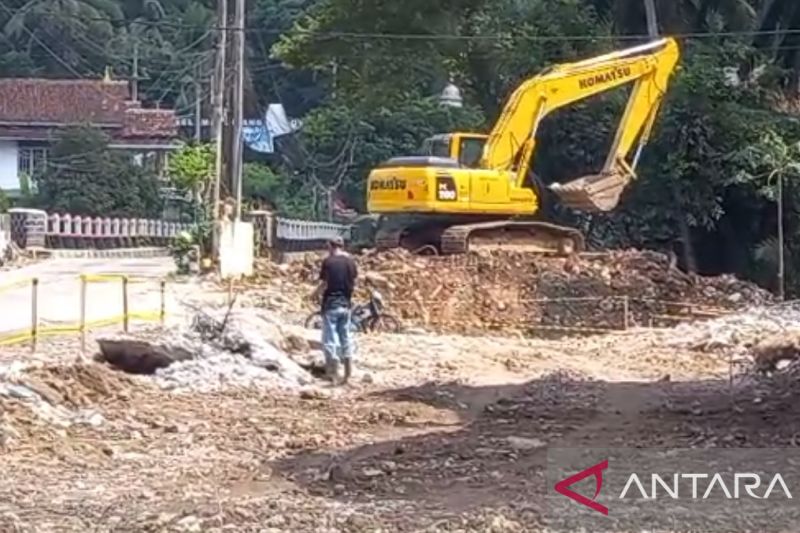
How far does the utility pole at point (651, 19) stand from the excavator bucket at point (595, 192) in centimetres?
949

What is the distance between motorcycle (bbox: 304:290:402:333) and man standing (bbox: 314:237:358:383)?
425cm

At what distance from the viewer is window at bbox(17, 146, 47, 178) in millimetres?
61219

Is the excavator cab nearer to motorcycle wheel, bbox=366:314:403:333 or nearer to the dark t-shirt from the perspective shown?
motorcycle wheel, bbox=366:314:403:333

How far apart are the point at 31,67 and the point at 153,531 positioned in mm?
63740

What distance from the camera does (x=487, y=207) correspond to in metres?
29.2

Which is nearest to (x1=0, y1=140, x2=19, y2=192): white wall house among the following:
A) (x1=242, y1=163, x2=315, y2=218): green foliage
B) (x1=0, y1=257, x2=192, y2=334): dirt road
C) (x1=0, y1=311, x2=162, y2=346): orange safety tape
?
(x1=242, y1=163, x2=315, y2=218): green foliage

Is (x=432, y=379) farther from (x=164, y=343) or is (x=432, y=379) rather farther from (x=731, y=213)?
(x=731, y=213)

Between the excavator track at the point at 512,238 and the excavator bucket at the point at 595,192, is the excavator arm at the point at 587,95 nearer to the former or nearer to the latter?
Result: the excavator bucket at the point at 595,192

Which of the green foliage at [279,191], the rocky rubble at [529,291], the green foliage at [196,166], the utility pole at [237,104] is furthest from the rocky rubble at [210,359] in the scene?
the green foliage at [279,191]

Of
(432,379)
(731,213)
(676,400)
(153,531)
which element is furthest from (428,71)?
(153,531)

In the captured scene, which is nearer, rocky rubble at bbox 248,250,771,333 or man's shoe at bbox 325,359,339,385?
man's shoe at bbox 325,359,339,385

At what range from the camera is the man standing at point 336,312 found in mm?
16938

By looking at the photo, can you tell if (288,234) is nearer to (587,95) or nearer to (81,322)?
(587,95)

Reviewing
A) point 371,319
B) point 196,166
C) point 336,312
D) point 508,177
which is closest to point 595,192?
point 508,177
